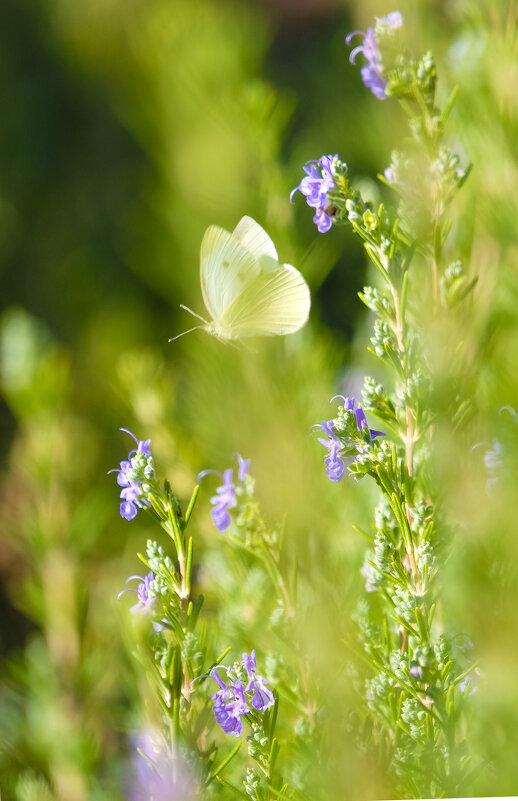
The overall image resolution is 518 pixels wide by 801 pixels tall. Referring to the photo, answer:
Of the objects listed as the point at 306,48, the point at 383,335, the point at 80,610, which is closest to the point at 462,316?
the point at 383,335

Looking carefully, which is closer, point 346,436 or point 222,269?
point 346,436

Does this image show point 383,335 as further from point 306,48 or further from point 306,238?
point 306,48

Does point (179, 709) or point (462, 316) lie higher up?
point (462, 316)

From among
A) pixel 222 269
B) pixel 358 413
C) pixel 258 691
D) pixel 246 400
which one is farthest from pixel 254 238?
pixel 258 691

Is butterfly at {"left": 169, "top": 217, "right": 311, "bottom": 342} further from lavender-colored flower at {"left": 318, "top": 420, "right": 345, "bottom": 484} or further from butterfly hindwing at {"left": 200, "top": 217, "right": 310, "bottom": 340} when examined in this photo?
lavender-colored flower at {"left": 318, "top": 420, "right": 345, "bottom": 484}

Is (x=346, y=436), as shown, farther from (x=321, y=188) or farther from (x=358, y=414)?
(x=321, y=188)

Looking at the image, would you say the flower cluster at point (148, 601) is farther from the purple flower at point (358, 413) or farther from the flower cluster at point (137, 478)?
the purple flower at point (358, 413)
